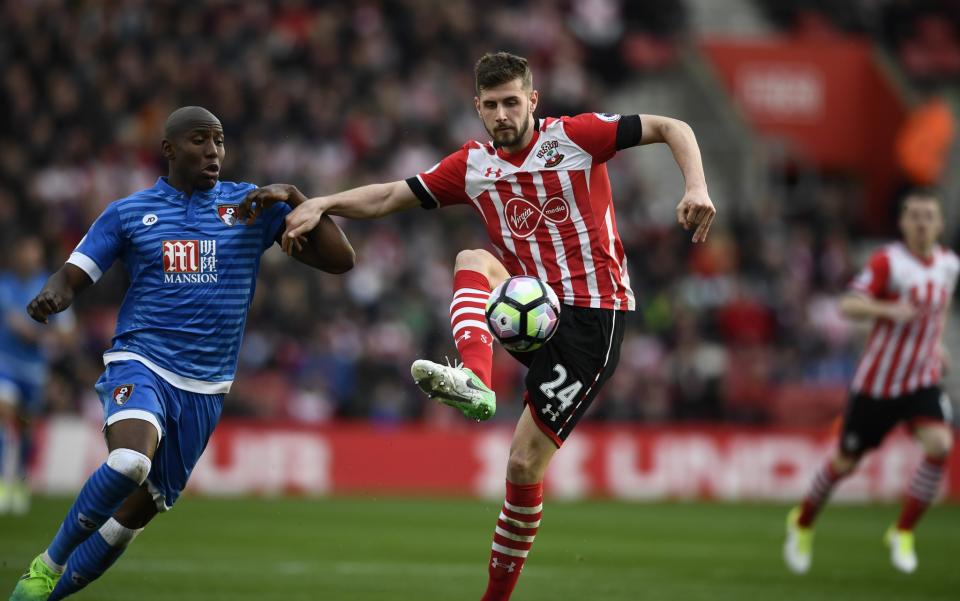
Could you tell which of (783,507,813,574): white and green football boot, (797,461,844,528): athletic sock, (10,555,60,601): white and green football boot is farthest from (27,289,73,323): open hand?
(797,461,844,528): athletic sock

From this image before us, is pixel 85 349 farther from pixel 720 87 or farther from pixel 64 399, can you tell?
pixel 720 87

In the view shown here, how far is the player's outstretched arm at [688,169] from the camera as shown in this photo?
6602 millimetres

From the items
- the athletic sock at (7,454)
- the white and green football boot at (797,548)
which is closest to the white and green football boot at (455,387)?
the white and green football boot at (797,548)

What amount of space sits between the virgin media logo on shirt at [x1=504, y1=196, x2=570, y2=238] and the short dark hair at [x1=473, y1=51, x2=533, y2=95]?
0.61 m

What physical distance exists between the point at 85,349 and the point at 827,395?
10119mm

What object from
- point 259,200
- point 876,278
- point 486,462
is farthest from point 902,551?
point 486,462

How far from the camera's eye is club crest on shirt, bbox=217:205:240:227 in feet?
23.3

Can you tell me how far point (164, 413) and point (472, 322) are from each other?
1.63 meters

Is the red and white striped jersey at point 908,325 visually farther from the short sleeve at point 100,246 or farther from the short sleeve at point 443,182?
the short sleeve at point 100,246

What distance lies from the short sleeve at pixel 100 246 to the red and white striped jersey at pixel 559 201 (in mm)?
1741

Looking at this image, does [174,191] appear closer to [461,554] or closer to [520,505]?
[520,505]

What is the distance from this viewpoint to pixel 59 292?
667 cm

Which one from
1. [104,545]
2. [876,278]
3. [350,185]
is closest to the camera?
[104,545]

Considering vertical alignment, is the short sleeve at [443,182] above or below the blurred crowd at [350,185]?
above
